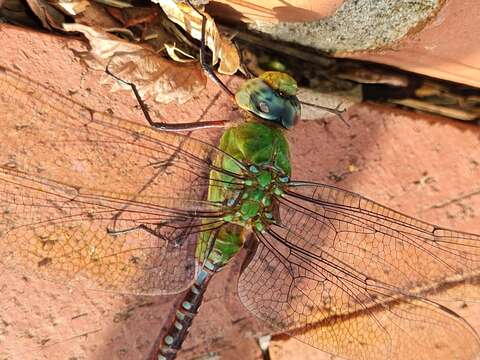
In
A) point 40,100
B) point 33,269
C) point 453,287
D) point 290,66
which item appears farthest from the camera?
point 290,66

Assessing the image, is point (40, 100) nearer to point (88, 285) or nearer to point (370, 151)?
point (88, 285)

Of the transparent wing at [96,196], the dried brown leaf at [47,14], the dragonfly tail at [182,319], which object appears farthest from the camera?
the dragonfly tail at [182,319]

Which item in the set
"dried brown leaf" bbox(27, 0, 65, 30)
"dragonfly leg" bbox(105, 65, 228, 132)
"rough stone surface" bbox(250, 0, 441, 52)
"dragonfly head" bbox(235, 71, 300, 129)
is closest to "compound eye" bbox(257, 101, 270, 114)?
"dragonfly head" bbox(235, 71, 300, 129)

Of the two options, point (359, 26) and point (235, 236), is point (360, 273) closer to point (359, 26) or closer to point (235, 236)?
point (235, 236)

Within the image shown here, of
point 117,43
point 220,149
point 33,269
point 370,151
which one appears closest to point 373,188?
point 370,151

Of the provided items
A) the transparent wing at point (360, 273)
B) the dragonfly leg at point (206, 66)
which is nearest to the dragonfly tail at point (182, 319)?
the transparent wing at point (360, 273)

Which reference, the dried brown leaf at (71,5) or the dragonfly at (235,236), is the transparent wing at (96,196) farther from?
the dried brown leaf at (71,5)
